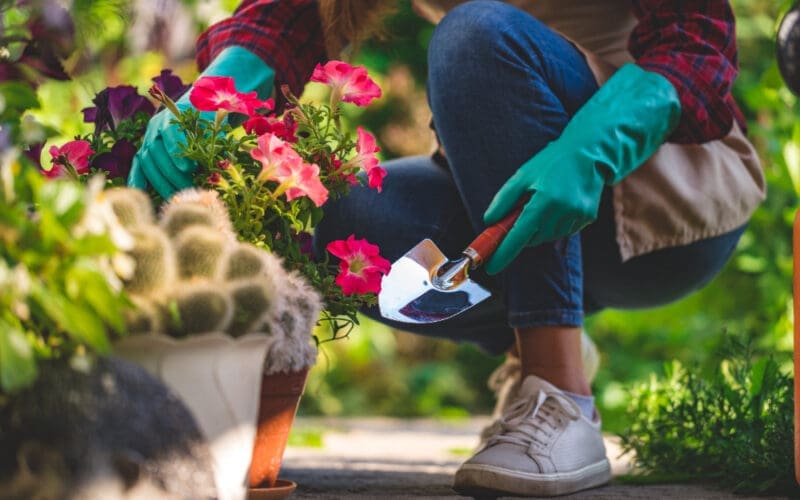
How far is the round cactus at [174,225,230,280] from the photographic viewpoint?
81 cm

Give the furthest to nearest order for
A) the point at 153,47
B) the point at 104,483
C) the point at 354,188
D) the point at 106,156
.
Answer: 1. the point at 153,47
2. the point at 354,188
3. the point at 106,156
4. the point at 104,483

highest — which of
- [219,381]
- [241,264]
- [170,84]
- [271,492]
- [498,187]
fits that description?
[170,84]

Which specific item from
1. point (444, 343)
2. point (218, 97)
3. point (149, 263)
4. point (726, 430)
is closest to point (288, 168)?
point (218, 97)

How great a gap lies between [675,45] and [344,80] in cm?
53

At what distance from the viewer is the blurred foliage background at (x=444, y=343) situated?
108 inches

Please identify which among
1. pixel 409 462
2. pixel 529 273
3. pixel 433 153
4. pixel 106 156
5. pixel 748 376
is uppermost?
pixel 433 153

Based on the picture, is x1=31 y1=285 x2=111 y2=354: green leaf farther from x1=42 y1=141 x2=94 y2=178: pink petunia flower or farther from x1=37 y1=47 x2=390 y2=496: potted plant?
x1=42 y1=141 x2=94 y2=178: pink petunia flower

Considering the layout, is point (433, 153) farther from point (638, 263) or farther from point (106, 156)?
point (106, 156)

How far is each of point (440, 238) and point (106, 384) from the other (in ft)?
3.01

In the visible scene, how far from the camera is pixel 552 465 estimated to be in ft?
4.05

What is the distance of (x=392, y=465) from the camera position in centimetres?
174

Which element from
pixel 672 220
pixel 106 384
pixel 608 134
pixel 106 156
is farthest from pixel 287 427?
pixel 672 220

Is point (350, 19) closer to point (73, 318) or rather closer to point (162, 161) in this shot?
point (162, 161)

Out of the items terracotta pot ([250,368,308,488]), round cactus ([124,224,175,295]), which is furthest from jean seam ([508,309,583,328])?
round cactus ([124,224,175,295])
